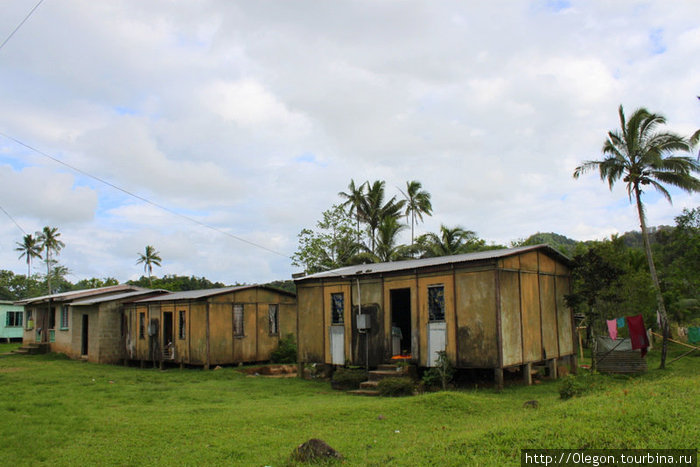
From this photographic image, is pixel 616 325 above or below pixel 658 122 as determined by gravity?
below

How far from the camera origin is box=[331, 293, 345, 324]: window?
19.2 meters

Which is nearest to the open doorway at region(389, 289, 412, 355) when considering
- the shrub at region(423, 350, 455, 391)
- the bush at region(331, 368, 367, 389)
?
the bush at region(331, 368, 367, 389)

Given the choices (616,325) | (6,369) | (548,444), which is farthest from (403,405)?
(6,369)

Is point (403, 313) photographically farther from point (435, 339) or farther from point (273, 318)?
point (273, 318)

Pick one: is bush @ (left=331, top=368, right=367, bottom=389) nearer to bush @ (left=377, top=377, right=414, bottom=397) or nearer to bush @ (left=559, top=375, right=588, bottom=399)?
bush @ (left=377, top=377, right=414, bottom=397)

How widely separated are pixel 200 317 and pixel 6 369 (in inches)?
353

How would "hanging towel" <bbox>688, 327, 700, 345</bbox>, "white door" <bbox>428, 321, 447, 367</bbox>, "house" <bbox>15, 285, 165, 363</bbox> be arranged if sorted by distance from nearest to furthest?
1. "white door" <bbox>428, 321, 447, 367</bbox>
2. "hanging towel" <bbox>688, 327, 700, 345</bbox>
3. "house" <bbox>15, 285, 165, 363</bbox>

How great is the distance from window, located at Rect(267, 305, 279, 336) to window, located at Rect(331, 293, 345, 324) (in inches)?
303

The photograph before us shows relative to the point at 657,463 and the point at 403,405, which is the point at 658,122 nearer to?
the point at 403,405

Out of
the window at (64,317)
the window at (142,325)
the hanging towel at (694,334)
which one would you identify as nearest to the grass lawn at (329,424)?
the hanging towel at (694,334)

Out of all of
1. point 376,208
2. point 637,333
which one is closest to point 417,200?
point 376,208

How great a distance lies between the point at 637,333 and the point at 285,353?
1528cm

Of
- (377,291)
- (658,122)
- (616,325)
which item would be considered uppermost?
(658,122)

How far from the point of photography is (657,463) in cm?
575
